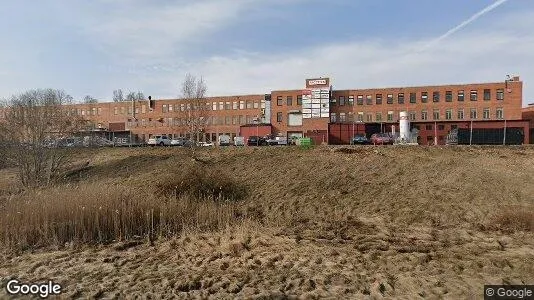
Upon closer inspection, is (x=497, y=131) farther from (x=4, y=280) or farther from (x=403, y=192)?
(x=4, y=280)

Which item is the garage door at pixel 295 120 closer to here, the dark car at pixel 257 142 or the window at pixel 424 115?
the window at pixel 424 115

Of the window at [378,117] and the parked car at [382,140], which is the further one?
the window at [378,117]

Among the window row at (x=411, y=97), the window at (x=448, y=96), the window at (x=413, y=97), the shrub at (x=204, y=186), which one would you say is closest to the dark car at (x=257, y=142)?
the window row at (x=411, y=97)

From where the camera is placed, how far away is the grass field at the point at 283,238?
6.58 meters

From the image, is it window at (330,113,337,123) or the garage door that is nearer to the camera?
window at (330,113,337,123)

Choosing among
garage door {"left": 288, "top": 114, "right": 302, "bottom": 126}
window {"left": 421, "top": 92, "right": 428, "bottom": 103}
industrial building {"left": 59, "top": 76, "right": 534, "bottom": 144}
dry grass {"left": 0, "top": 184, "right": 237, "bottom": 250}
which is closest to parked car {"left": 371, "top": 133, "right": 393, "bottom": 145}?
industrial building {"left": 59, "top": 76, "right": 534, "bottom": 144}

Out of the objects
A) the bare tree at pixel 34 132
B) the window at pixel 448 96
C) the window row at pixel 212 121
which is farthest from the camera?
the window row at pixel 212 121

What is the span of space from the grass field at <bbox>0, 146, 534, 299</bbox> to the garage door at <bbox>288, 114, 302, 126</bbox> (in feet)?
227

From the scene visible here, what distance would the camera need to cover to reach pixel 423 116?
81375mm

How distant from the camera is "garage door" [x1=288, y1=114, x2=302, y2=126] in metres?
87.8

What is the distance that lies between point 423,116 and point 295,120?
25905mm

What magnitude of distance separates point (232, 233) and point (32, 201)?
498cm

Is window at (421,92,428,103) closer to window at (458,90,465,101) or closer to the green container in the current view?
window at (458,90,465,101)

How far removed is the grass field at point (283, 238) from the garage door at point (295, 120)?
69275 millimetres
